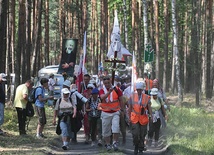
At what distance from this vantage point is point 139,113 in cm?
1288

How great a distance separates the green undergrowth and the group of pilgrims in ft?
2.74

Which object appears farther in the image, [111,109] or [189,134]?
[189,134]

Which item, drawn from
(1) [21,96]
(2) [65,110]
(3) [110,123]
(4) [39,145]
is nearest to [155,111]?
(3) [110,123]

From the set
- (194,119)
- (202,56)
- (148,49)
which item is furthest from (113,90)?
(202,56)

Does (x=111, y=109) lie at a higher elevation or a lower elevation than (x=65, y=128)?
higher

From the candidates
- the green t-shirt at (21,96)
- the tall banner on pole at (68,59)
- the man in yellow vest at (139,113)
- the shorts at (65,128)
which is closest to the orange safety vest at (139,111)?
the man in yellow vest at (139,113)

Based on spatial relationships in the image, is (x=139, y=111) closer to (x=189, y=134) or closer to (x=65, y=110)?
(x=65, y=110)

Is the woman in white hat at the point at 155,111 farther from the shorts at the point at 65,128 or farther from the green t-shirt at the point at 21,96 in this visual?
the green t-shirt at the point at 21,96

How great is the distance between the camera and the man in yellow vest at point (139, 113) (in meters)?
12.8

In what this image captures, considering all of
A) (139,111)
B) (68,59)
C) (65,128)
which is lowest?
(65,128)

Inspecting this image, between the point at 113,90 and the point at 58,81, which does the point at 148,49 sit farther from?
the point at 58,81

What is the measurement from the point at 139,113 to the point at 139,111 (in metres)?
0.06

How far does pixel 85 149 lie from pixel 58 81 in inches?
606

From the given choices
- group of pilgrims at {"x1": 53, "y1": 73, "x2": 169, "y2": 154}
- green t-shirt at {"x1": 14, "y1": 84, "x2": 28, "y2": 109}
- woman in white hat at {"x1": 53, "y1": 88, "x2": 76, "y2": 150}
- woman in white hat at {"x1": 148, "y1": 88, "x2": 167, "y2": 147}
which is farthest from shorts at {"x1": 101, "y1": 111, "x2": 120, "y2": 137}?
green t-shirt at {"x1": 14, "y1": 84, "x2": 28, "y2": 109}
